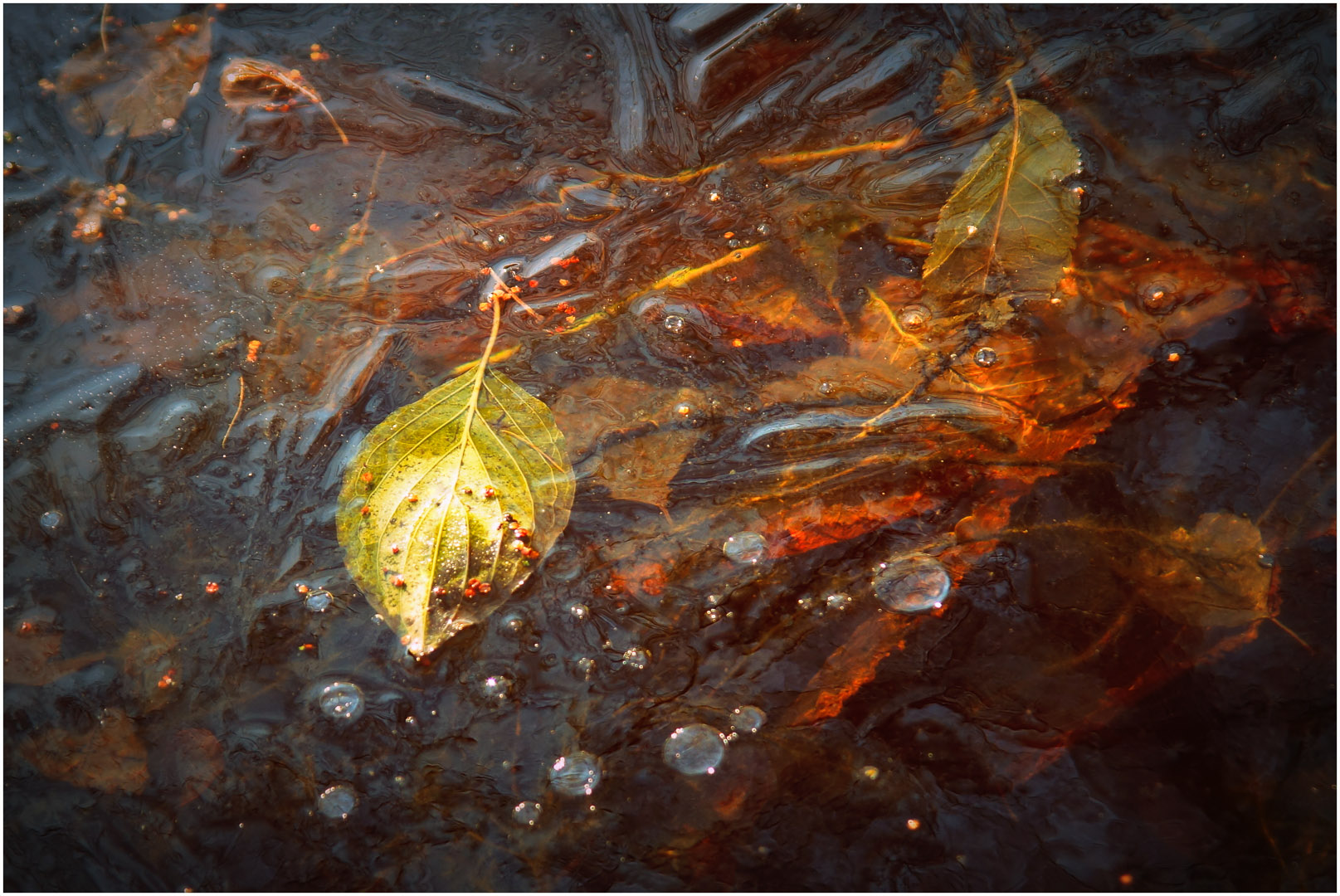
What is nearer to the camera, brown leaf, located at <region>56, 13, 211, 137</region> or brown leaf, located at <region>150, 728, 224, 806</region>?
brown leaf, located at <region>150, 728, 224, 806</region>

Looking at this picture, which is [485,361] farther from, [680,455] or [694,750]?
[694,750]

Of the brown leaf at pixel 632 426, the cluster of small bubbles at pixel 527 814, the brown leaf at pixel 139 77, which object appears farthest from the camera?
the brown leaf at pixel 139 77

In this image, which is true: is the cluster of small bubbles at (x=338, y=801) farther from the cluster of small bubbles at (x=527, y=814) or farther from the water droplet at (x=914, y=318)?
the water droplet at (x=914, y=318)

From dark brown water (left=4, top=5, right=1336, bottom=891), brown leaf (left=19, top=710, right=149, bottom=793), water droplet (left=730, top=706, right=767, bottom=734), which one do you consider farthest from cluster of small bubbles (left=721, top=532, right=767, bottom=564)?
brown leaf (left=19, top=710, right=149, bottom=793)

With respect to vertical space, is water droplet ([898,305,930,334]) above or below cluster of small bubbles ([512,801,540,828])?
above

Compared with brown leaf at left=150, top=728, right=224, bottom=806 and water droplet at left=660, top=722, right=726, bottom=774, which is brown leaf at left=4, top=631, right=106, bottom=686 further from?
water droplet at left=660, top=722, right=726, bottom=774

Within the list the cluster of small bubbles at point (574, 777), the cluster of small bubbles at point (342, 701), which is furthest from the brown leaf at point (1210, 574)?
the cluster of small bubbles at point (342, 701)

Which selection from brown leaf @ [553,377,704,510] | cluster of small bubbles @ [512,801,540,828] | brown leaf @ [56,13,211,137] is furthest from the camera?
brown leaf @ [56,13,211,137]

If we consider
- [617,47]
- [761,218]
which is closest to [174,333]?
[617,47]
